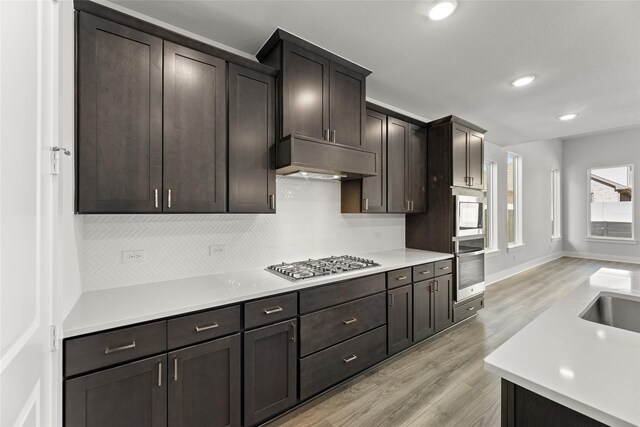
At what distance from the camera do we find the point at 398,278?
2678mm

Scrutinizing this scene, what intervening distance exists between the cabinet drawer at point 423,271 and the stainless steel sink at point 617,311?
1.39 metres

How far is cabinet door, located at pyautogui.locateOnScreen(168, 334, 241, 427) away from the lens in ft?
4.91

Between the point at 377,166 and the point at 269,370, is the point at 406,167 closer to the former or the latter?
the point at 377,166

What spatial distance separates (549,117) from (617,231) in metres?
5.48

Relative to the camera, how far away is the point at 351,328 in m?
2.30

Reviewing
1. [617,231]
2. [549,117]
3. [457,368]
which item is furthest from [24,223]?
[617,231]

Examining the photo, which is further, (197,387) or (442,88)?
(442,88)

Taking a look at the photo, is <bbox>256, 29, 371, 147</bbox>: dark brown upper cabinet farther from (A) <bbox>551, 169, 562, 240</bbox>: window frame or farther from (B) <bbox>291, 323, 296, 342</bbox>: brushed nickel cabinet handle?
(A) <bbox>551, 169, 562, 240</bbox>: window frame

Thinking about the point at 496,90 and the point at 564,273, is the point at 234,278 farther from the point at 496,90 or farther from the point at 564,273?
the point at 564,273

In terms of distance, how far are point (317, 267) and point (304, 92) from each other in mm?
1466

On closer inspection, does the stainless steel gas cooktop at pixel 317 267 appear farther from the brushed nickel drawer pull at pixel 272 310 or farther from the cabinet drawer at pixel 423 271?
the cabinet drawer at pixel 423 271

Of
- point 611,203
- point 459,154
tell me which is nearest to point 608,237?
Answer: point 611,203

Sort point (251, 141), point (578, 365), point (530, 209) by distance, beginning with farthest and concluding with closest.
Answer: point (530, 209), point (251, 141), point (578, 365)

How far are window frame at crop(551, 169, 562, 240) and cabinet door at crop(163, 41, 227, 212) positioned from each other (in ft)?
28.9
